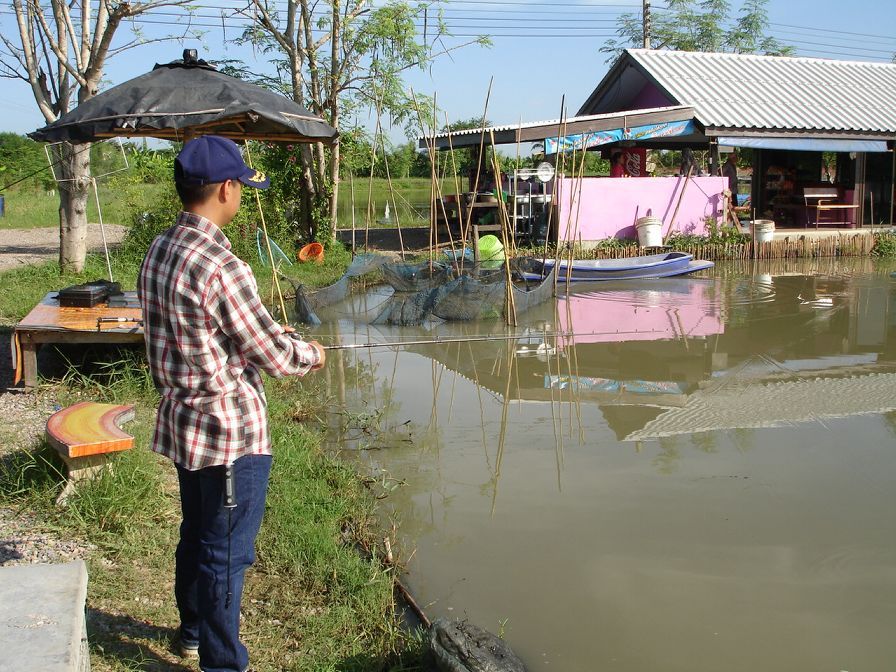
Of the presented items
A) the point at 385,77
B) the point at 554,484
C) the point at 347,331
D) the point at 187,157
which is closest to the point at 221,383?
the point at 187,157

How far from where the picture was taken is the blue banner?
520 inches

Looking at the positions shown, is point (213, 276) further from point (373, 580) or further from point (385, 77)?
point (385, 77)

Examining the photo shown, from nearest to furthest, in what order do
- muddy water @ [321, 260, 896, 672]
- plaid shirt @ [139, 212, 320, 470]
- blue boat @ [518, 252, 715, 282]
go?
plaid shirt @ [139, 212, 320, 470] → muddy water @ [321, 260, 896, 672] → blue boat @ [518, 252, 715, 282]

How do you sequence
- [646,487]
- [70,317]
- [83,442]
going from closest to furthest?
[83,442]
[646,487]
[70,317]

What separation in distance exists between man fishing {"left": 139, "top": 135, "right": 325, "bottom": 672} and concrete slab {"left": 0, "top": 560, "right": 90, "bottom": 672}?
1.12 ft

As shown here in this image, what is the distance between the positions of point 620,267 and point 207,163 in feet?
32.7

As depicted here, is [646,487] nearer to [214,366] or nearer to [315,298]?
[214,366]

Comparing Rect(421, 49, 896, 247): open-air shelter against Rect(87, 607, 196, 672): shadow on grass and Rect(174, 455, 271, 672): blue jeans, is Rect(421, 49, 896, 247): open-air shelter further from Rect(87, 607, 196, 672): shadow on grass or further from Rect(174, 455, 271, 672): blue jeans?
Rect(174, 455, 271, 672): blue jeans

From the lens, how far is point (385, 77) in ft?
42.1

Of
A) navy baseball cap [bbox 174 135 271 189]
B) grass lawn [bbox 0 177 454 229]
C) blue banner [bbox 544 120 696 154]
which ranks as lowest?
navy baseball cap [bbox 174 135 271 189]

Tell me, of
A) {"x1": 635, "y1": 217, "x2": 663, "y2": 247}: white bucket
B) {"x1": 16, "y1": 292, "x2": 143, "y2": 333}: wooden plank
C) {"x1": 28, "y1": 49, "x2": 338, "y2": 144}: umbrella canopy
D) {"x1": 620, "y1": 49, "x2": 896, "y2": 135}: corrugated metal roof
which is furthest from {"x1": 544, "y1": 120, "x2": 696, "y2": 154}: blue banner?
{"x1": 16, "y1": 292, "x2": 143, "y2": 333}: wooden plank

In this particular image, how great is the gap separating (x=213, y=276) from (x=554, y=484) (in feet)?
9.10

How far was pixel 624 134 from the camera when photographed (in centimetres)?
1373

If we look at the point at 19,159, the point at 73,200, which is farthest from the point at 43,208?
the point at 73,200
